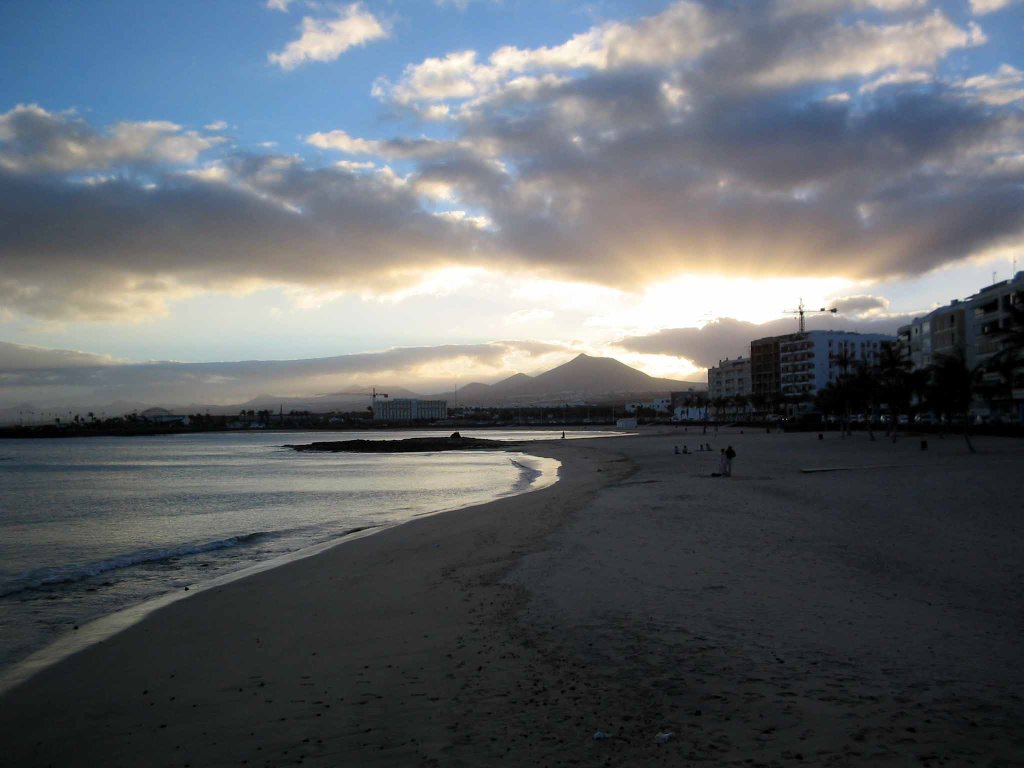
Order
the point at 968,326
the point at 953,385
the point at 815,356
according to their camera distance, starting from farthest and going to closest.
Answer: the point at 815,356 → the point at 968,326 → the point at 953,385

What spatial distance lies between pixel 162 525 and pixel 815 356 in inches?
5682

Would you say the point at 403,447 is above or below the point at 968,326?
below

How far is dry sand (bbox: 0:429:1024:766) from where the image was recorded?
5.29 m

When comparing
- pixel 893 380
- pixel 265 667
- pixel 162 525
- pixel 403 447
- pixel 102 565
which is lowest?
pixel 403 447

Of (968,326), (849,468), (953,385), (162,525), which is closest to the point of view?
(162,525)

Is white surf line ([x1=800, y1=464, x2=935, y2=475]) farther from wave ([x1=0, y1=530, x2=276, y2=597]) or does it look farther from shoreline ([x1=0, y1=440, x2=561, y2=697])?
wave ([x1=0, y1=530, x2=276, y2=597])

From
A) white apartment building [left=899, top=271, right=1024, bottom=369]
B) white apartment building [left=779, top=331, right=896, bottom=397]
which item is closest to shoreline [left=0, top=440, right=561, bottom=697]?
white apartment building [left=899, top=271, right=1024, bottom=369]

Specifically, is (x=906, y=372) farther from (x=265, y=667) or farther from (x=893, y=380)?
(x=265, y=667)

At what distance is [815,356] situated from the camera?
480 ft

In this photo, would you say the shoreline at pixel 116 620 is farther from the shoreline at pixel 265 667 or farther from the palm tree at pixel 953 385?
the palm tree at pixel 953 385

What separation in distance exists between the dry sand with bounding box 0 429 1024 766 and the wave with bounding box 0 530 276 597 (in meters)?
4.41

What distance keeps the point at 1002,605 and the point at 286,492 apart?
3144 centimetres

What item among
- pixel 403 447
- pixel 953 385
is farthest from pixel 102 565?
pixel 403 447

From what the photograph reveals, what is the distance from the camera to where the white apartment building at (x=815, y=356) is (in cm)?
14562
